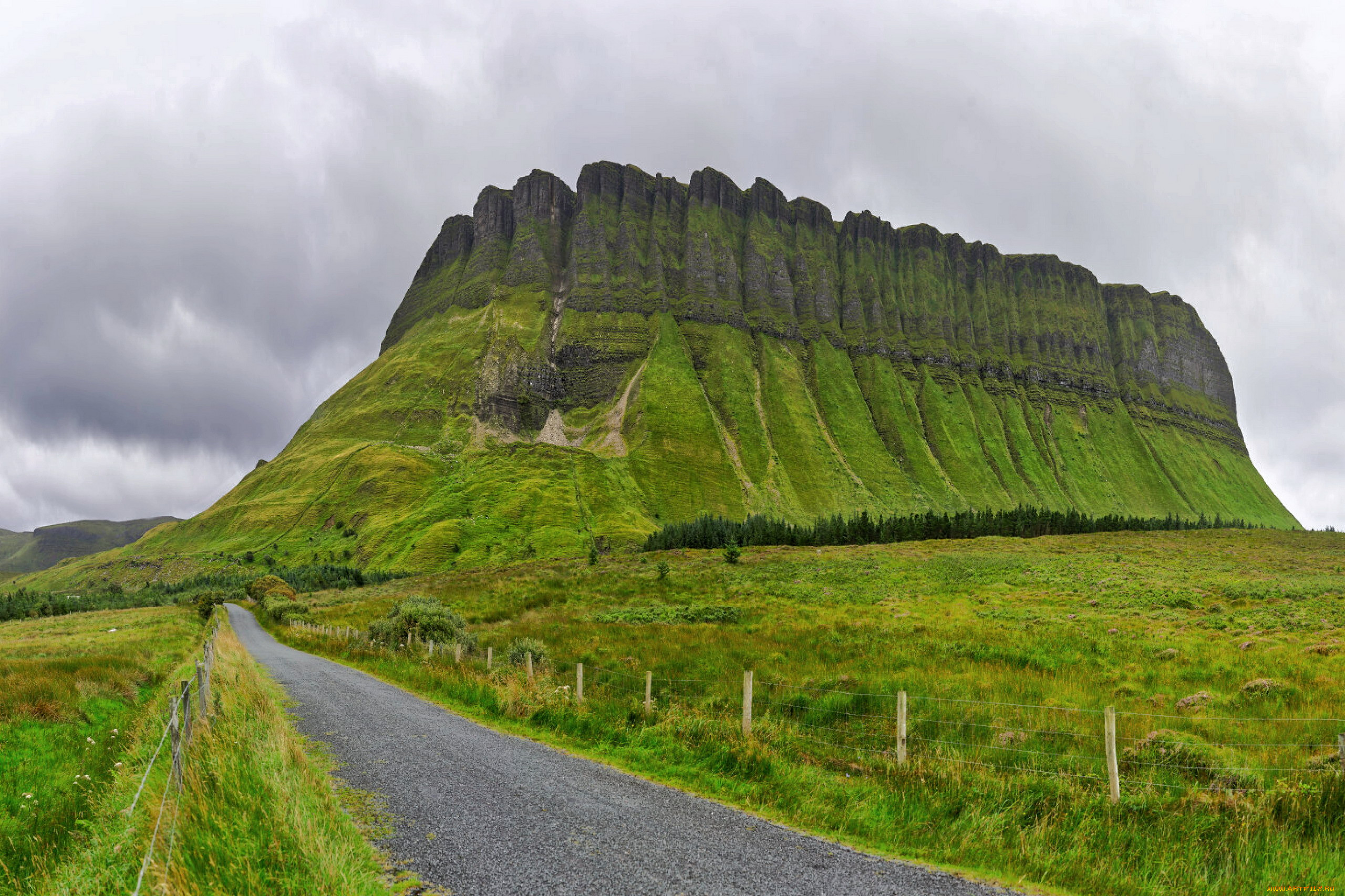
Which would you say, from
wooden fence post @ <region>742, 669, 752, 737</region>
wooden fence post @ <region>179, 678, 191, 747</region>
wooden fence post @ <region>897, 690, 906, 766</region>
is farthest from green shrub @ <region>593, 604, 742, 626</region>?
wooden fence post @ <region>179, 678, 191, 747</region>

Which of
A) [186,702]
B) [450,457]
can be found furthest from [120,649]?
[450,457]

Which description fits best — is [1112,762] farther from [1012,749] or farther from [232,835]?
[232,835]

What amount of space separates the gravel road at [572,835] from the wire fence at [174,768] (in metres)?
2.50

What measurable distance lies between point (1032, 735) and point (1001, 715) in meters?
1.56

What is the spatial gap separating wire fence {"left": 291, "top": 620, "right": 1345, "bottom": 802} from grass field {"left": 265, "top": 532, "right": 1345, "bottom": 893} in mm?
64

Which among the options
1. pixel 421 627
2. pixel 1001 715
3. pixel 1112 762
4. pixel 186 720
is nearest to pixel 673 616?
pixel 421 627

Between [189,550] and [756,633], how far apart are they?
538 feet

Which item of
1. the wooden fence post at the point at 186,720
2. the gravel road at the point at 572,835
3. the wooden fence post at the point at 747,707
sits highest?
the wooden fence post at the point at 186,720

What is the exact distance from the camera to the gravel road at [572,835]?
7348mm

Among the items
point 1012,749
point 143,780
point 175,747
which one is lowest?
point 1012,749

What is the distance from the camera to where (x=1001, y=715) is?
1416 cm

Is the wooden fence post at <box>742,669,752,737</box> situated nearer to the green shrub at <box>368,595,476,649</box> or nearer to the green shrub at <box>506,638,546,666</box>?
the green shrub at <box>506,638,546,666</box>

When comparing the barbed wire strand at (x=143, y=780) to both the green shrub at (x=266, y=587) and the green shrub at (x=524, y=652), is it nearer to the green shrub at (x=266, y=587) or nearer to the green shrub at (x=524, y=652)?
the green shrub at (x=524, y=652)

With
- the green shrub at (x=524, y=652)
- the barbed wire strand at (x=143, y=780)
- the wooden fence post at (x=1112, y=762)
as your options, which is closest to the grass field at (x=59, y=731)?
the barbed wire strand at (x=143, y=780)
